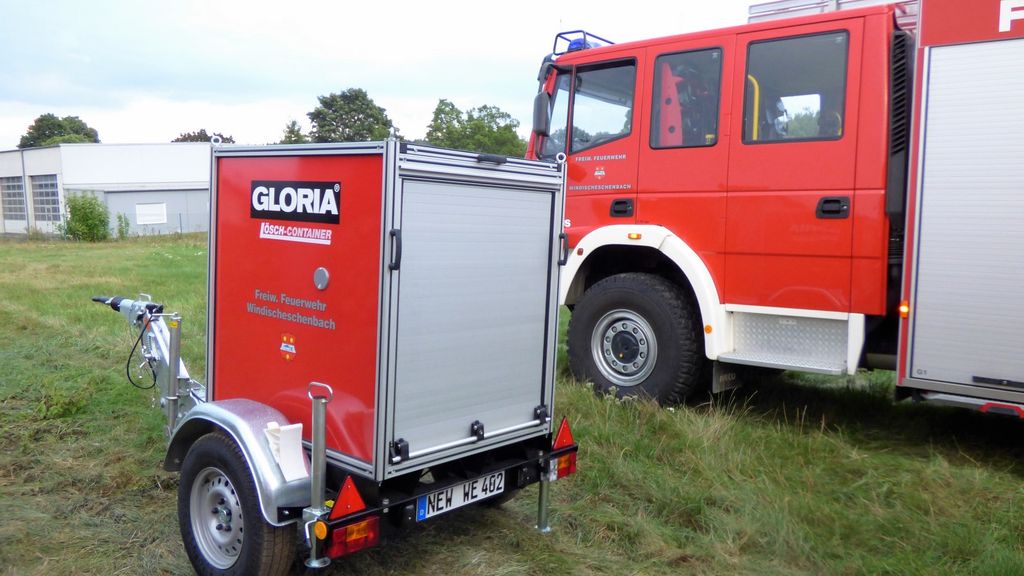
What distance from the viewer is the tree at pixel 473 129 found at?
1828 inches

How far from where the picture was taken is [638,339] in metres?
6.74

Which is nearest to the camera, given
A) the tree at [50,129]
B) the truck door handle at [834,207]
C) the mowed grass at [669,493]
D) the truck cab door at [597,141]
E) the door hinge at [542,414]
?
the mowed grass at [669,493]

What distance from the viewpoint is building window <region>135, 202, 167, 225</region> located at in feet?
157

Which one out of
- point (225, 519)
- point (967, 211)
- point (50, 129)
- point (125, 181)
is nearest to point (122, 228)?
point (125, 181)

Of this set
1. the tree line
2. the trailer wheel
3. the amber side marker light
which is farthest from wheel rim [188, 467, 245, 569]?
Answer: the tree line

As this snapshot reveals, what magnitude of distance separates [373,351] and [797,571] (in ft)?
7.65

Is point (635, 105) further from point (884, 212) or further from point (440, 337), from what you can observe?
point (440, 337)

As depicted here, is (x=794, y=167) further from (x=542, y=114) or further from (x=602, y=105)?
(x=542, y=114)

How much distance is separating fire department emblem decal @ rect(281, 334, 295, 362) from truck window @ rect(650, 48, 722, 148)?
3.68 m

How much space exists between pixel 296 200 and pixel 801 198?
358 cm

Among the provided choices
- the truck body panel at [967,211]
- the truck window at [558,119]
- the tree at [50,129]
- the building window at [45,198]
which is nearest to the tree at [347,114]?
the building window at [45,198]

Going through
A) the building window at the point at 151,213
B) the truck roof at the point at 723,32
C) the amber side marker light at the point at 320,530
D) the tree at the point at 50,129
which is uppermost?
the tree at the point at 50,129

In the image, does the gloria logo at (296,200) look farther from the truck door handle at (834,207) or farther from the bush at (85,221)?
the bush at (85,221)

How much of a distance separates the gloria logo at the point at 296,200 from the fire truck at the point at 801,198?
3.21 m
